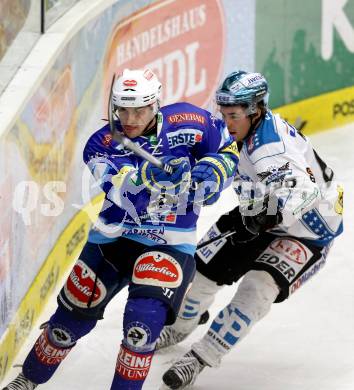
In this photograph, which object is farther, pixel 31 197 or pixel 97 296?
pixel 31 197

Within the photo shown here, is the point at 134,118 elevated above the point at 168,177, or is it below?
above

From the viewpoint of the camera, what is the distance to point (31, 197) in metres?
5.84

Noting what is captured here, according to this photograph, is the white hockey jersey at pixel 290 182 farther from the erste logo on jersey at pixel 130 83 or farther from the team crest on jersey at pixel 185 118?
the erste logo on jersey at pixel 130 83

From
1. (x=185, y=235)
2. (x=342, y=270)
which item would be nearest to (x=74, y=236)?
(x=342, y=270)

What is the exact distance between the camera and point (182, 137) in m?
4.97

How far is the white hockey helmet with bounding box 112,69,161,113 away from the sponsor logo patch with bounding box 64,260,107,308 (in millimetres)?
741

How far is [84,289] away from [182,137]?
79 centimetres

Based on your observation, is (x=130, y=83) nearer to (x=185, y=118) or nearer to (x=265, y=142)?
(x=185, y=118)

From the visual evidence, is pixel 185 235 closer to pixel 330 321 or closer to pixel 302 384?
pixel 302 384

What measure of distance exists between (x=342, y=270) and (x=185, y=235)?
7.11 feet

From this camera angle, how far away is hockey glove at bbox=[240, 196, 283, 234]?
17.3 ft

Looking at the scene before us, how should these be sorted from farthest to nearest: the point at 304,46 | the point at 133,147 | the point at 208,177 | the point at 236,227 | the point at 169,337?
the point at 304,46 < the point at 169,337 < the point at 236,227 < the point at 208,177 < the point at 133,147

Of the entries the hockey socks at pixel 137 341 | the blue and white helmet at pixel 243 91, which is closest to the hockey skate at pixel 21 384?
the hockey socks at pixel 137 341

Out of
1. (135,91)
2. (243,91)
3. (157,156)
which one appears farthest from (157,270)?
(243,91)
